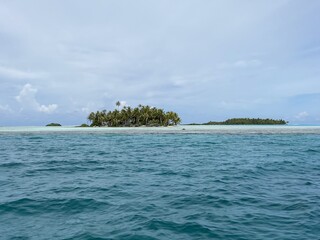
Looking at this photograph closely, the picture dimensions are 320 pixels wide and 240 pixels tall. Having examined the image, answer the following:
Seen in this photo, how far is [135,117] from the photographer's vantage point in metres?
74.7

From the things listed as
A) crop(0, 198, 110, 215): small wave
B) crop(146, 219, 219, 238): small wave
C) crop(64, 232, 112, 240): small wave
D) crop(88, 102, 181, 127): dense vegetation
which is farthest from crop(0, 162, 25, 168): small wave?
crop(88, 102, 181, 127): dense vegetation

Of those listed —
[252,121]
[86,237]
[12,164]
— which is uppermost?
[252,121]

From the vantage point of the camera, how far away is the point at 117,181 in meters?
10.5

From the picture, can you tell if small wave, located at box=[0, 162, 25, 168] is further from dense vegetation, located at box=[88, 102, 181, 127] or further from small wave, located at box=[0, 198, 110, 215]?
dense vegetation, located at box=[88, 102, 181, 127]

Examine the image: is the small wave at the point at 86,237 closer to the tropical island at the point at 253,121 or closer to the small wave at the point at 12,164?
the small wave at the point at 12,164

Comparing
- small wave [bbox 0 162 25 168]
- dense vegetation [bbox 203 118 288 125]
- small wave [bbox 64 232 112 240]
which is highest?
dense vegetation [bbox 203 118 288 125]

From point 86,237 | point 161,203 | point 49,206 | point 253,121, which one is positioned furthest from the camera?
point 253,121

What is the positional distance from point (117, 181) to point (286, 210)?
601 centimetres

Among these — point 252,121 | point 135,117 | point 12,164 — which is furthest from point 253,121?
point 12,164

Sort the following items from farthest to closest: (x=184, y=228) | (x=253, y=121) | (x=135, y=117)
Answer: (x=253, y=121)
(x=135, y=117)
(x=184, y=228)

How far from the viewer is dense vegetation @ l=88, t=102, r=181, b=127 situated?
241 feet

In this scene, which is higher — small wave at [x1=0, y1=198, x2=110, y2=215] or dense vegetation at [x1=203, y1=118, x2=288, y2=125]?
dense vegetation at [x1=203, y1=118, x2=288, y2=125]

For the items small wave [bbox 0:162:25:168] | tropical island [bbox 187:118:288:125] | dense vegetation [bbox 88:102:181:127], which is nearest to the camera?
small wave [bbox 0:162:25:168]

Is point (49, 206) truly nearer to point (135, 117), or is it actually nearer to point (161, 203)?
point (161, 203)
